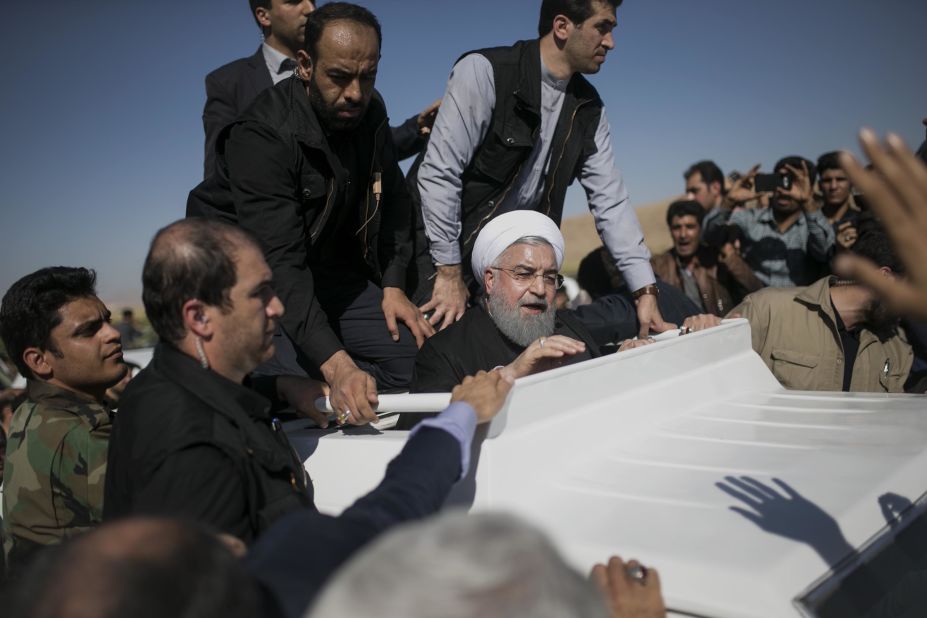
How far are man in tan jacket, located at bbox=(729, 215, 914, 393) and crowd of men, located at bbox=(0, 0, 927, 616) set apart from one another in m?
0.01

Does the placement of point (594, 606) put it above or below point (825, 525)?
above

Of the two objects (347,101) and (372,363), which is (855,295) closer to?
(372,363)

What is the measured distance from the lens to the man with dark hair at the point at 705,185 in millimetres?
6684

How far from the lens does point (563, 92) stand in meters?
3.86

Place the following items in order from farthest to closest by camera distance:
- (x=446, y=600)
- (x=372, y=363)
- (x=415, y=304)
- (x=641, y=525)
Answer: (x=415, y=304), (x=372, y=363), (x=641, y=525), (x=446, y=600)

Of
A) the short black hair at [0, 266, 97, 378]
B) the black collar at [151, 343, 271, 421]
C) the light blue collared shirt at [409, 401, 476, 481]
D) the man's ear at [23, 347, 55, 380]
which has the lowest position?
the light blue collared shirt at [409, 401, 476, 481]

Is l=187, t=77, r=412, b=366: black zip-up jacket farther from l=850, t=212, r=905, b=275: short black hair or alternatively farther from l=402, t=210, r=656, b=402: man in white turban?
l=850, t=212, r=905, b=275: short black hair

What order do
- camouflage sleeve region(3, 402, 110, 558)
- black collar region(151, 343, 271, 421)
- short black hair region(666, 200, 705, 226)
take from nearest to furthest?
black collar region(151, 343, 271, 421), camouflage sleeve region(3, 402, 110, 558), short black hair region(666, 200, 705, 226)

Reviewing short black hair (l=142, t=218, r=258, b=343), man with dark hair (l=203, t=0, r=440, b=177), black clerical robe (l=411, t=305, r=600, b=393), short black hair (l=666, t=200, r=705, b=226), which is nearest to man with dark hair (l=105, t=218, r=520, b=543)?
short black hair (l=142, t=218, r=258, b=343)

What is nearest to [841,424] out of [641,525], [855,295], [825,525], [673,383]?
[673,383]

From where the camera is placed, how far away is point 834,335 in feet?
13.1

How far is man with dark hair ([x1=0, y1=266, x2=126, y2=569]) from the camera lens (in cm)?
237

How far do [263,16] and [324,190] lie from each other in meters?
1.56

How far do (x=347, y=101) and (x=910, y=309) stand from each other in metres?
2.27
